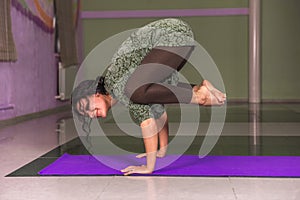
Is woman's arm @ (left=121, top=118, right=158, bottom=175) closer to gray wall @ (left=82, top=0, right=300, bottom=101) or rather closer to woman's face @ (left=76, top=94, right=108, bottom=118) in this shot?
woman's face @ (left=76, top=94, right=108, bottom=118)

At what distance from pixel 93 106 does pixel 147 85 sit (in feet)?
Result: 0.98

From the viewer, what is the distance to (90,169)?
2.17 m

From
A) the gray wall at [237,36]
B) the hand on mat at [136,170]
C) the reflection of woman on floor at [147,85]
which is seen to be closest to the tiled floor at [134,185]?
the hand on mat at [136,170]

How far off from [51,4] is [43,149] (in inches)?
132

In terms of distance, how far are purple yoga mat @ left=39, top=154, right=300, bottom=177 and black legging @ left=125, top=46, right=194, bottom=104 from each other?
357mm

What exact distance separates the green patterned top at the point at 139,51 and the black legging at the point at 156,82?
4 centimetres

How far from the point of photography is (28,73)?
5.03 meters

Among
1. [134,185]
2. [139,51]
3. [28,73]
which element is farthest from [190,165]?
[28,73]

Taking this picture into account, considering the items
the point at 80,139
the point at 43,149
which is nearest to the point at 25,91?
the point at 80,139

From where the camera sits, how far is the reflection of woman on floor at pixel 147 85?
202 cm

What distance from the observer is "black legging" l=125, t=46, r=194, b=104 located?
1997mm

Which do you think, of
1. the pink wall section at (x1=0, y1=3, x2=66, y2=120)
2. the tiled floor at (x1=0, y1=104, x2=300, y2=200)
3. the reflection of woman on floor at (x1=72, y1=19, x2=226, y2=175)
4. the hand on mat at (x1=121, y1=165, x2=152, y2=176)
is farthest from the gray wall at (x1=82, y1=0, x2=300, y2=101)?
the hand on mat at (x1=121, y1=165, x2=152, y2=176)

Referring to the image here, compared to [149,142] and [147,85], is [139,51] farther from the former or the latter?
[149,142]

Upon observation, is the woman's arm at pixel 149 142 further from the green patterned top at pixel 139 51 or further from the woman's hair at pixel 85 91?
the woman's hair at pixel 85 91
